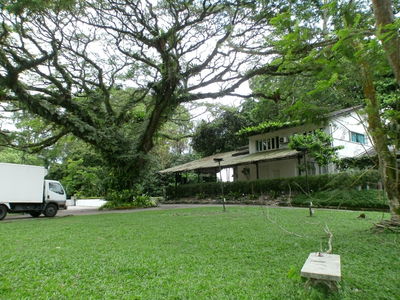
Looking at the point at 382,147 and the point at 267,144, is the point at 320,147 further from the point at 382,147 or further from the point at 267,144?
the point at 382,147

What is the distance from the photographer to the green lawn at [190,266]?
3204mm

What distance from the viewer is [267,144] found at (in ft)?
84.0

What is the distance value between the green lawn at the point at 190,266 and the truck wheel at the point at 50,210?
9210 millimetres

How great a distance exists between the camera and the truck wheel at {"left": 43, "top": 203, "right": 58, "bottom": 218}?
15.1m

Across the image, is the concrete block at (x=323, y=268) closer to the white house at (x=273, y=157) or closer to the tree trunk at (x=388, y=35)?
the tree trunk at (x=388, y=35)

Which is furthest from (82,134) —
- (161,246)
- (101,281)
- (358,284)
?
(358,284)

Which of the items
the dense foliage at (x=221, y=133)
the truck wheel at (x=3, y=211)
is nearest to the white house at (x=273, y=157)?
the dense foliage at (x=221, y=133)

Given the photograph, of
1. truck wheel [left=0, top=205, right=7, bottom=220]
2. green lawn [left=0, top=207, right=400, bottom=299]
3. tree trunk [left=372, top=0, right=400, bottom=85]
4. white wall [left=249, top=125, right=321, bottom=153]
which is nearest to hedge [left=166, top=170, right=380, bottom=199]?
green lawn [left=0, top=207, right=400, bottom=299]

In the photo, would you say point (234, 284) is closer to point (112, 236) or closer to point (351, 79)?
point (351, 79)

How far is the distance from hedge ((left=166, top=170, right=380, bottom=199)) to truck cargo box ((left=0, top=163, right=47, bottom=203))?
473 inches

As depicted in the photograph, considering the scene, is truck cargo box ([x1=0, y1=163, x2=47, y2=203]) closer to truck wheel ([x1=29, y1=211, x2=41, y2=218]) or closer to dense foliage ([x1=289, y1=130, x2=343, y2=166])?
truck wheel ([x1=29, y1=211, x2=41, y2=218])

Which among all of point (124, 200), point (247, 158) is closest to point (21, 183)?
point (124, 200)

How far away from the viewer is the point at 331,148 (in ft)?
60.7

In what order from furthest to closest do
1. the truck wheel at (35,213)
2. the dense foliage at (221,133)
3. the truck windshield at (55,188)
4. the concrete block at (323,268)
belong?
the dense foliage at (221,133) → the truck windshield at (55,188) → the truck wheel at (35,213) → the concrete block at (323,268)
